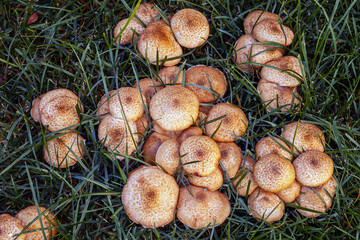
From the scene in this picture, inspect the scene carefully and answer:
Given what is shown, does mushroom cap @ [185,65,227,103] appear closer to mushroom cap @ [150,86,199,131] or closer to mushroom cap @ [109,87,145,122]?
mushroom cap @ [150,86,199,131]

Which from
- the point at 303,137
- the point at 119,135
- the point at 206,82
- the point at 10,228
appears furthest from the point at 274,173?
the point at 10,228

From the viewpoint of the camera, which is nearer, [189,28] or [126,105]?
[126,105]

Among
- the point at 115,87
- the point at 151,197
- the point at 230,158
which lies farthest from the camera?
the point at 115,87

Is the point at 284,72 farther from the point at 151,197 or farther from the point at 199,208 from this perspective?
the point at 151,197

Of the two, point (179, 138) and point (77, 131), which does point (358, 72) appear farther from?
point (77, 131)

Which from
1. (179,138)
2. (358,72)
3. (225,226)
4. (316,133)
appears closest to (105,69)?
(179,138)

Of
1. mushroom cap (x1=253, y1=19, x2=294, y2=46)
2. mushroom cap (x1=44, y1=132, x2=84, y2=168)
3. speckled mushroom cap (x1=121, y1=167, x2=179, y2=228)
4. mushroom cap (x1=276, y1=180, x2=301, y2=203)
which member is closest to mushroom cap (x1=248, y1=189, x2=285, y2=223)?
mushroom cap (x1=276, y1=180, x2=301, y2=203)

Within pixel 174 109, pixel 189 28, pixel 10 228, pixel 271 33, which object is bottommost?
pixel 10 228
